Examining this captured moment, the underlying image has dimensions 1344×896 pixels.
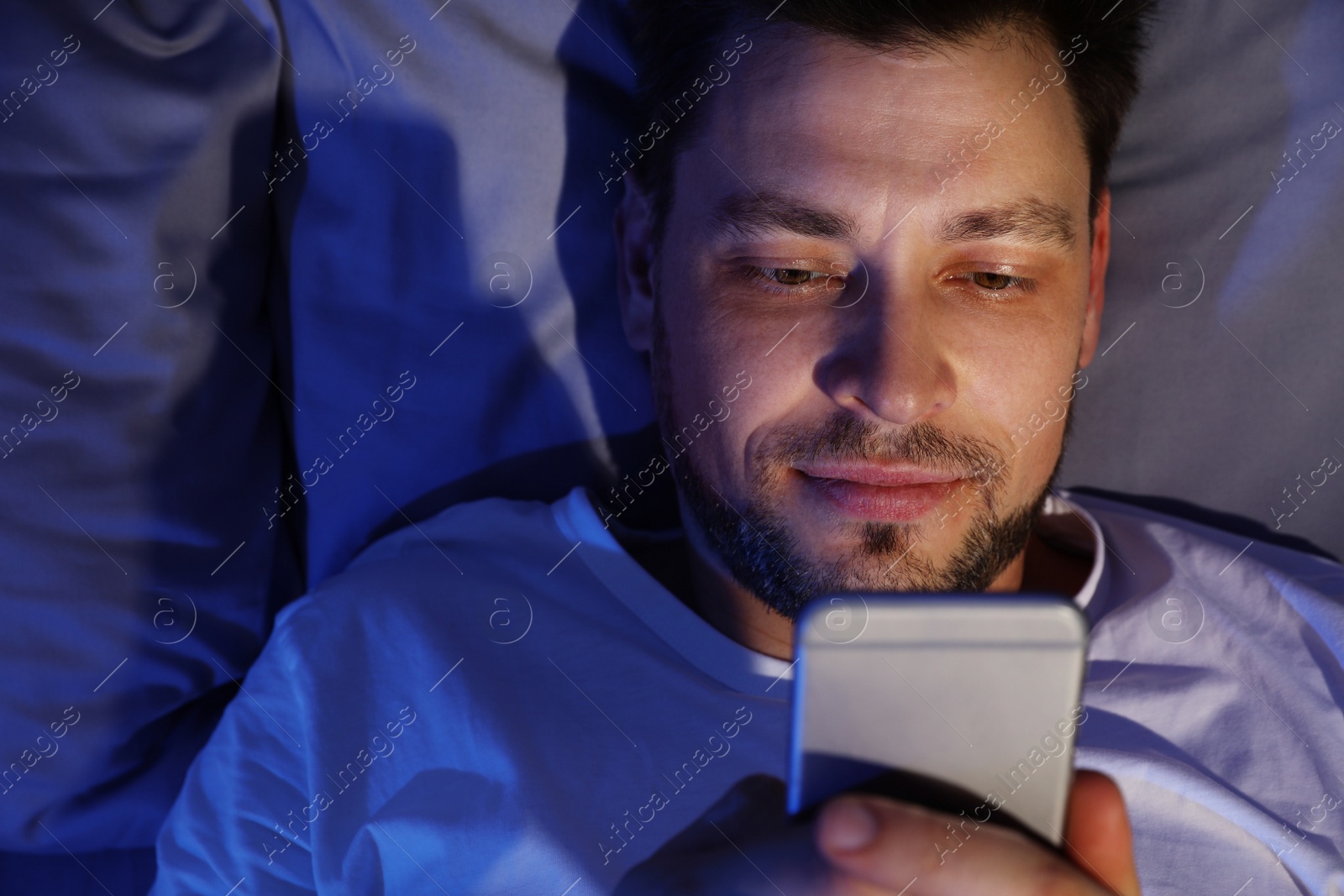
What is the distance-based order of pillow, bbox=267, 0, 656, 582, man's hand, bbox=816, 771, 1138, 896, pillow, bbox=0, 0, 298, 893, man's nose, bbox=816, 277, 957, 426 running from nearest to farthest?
man's hand, bbox=816, 771, 1138, 896, man's nose, bbox=816, 277, 957, 426, pillow, bbox=0, 0, 298, 893, pillow, bbox=267, 0, 656, 582

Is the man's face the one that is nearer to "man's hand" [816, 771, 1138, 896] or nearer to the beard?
the beard

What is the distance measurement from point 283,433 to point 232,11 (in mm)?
531

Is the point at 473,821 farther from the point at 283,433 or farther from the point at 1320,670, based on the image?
the point at 1320,670

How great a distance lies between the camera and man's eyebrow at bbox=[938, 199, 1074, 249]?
0.86 m

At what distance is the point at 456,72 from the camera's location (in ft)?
3.73

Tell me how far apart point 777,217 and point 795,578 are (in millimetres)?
364

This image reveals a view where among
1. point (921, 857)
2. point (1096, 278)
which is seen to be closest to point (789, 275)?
point (1096, 278)

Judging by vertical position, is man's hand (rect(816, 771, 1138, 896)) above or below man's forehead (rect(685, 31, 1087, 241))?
below

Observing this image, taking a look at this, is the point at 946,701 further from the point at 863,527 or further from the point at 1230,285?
the point at 1230,285

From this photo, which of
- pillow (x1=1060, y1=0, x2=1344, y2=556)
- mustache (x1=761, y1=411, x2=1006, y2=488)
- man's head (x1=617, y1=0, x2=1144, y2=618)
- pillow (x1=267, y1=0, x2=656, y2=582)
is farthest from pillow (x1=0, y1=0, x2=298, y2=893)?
pillow (x1=1060, y1=0, x2=1344, y2=556)

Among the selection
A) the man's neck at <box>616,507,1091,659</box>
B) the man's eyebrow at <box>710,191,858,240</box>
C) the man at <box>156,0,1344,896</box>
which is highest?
the man's eyebrow at <box>710,191,858,240</box>

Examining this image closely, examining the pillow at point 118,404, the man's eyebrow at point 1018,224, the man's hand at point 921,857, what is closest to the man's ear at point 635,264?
the man's eyebrow at point 1018,224

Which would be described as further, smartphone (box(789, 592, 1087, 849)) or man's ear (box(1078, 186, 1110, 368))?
Result: man's ear (box(1078, 186, 1110, 368))

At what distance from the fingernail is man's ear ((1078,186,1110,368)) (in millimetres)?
671
